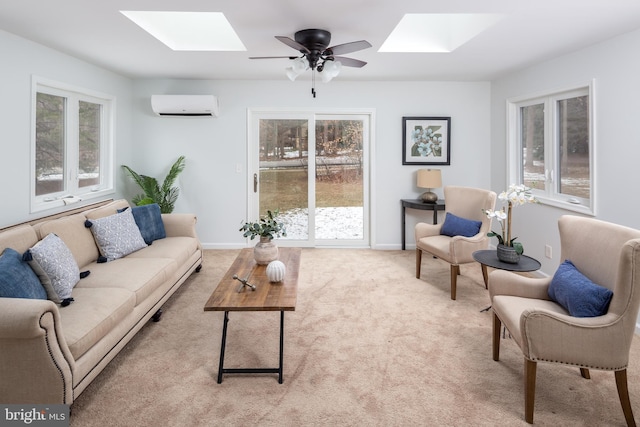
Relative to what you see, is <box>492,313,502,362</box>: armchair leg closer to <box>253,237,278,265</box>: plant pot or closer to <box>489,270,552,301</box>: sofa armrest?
<box>489,270,552,301</box>: sofa armrest

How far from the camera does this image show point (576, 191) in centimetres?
383

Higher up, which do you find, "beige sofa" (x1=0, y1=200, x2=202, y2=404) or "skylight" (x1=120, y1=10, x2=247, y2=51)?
"skylight" (x1=120, y1=10, x2=247, y2=51)

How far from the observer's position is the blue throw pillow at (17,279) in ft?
6.27

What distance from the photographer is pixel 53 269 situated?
2301 mm

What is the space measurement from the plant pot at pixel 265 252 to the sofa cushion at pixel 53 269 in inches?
49.6

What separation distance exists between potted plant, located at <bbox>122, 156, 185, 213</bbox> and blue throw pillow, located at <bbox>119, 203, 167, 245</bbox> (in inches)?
34.7

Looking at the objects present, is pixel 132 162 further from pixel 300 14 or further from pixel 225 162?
pixel 300 14

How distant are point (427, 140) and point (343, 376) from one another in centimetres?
387

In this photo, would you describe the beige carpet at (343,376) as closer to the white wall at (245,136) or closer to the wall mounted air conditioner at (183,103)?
the white wall at (245,136)

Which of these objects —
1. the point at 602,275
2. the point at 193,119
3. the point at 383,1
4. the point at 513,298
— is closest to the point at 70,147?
Answer: the point at 193,119

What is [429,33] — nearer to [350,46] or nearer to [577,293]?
[350,46]

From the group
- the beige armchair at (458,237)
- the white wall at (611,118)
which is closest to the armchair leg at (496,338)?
the beige armchair at (458,237)

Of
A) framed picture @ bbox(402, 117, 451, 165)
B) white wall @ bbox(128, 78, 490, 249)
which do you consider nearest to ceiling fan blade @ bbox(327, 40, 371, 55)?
white wall @ bbox(128, 78, 490, 249)

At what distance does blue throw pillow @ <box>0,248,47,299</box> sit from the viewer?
6.27 feet
